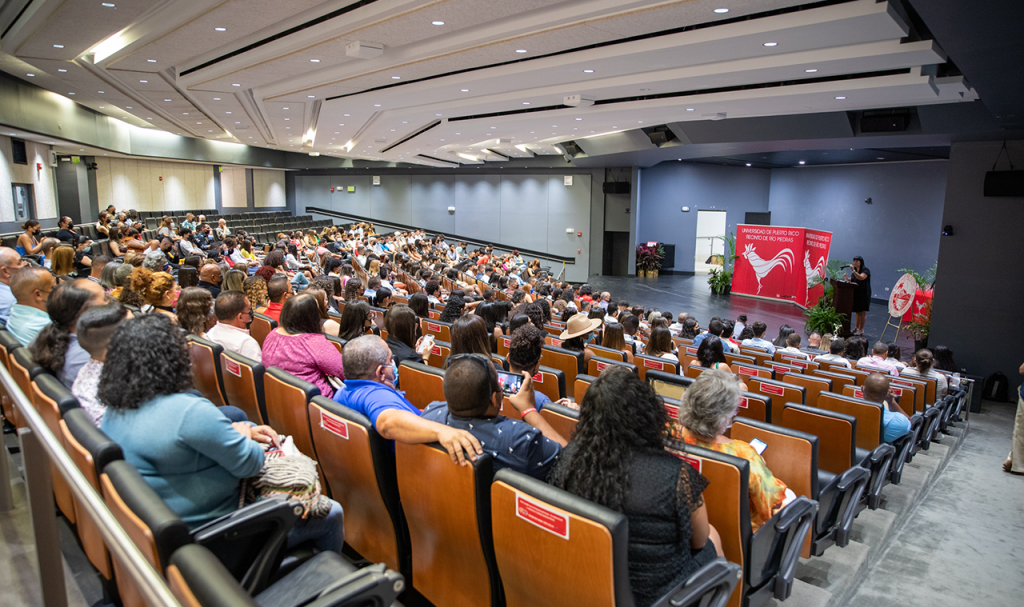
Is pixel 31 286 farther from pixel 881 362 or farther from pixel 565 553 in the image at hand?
pixel 881 362

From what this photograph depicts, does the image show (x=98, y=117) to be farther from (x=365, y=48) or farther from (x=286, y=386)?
(x=286, y=386)

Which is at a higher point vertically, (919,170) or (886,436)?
(919,170)

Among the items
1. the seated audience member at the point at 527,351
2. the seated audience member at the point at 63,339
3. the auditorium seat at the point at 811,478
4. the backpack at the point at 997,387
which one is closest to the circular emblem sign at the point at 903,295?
the backpack at the point at 997,387

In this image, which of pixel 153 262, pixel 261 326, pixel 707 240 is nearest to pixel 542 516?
pixel 261 326

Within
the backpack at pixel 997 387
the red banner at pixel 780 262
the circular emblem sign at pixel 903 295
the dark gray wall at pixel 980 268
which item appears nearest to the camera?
the dark gray wall at pixel 980 268

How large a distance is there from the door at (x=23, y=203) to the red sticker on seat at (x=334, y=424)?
13475mm

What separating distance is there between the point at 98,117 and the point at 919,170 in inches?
796

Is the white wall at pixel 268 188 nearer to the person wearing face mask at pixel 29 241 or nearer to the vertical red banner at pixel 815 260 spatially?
the person wearing face mask at pixel 29 241

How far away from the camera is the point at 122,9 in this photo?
5664mm

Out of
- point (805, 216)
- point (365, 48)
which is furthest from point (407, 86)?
point (805, 216)

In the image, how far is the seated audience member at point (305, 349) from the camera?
2.99 meters

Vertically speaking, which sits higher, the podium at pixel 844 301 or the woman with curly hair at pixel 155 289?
the woman with curly hair at pixel 155 289

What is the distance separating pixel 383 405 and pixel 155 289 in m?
2.48

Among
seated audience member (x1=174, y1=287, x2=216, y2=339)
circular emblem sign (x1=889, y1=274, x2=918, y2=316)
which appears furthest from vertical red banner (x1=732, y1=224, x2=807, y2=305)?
seated audience member (x1=174, y1=287, x2=216, y2=339)
